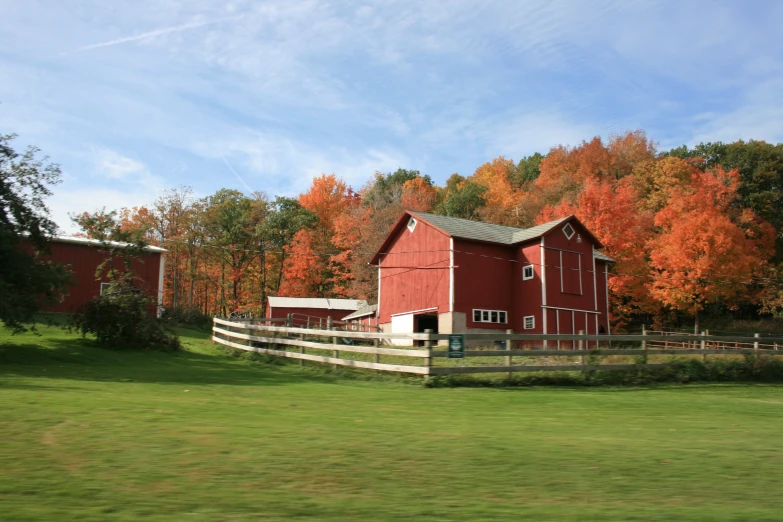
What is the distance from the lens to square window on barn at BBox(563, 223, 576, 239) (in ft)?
112

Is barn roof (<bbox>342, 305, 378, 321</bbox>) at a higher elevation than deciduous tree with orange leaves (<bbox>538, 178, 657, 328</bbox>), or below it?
below

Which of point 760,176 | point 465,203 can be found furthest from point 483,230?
point 760,176

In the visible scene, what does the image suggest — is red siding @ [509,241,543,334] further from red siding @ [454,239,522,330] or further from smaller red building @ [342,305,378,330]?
smaller red building @ [342,305,378,330]

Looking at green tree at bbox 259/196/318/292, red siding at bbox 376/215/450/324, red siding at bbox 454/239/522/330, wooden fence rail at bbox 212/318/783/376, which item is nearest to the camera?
wooden fence rail at bbox 212/318/783/376

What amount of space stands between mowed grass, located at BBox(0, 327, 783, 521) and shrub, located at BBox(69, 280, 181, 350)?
8.74 meters

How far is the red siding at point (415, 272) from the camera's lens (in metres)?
32.5

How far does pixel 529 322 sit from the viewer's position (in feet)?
109

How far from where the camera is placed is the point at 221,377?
49.2 feet

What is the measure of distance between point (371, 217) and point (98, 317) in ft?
125

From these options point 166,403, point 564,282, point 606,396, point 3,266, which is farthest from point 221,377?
point 564,282

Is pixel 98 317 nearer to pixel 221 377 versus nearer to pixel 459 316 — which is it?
pixel 221 377

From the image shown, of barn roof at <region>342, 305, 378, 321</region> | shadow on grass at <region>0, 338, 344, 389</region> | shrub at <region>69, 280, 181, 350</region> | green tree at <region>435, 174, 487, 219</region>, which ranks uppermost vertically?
green tree at <region>435, 174, 487, 219</region>

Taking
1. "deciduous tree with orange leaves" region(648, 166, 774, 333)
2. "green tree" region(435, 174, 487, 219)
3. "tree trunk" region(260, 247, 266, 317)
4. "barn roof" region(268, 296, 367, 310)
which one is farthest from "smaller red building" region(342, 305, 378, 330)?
"deciduous tree with orange leaves" region(648, 166, 774, 333)

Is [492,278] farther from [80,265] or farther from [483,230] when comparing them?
[80,265]
